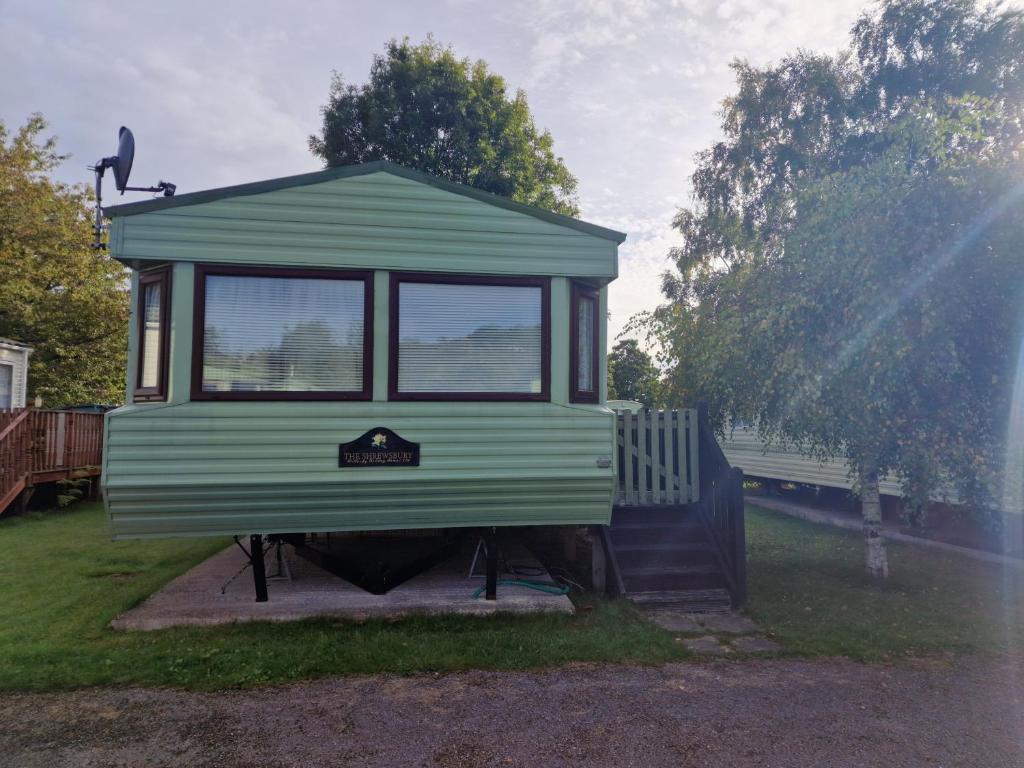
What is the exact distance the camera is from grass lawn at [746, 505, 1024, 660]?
198 inches

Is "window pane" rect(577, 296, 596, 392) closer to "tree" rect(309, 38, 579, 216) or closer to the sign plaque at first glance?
the sign plaque

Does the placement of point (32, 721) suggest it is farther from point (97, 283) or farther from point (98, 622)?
point (97, 283)

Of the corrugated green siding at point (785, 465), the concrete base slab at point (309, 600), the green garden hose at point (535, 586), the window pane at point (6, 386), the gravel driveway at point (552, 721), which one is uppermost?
the window pane at point (6, 386)

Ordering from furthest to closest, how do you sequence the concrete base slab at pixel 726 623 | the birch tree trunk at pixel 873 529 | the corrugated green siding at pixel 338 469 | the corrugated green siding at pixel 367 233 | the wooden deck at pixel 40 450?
the wooden deck at pixel 40 450, the birch tree trunk at pixel 873 529, the concrete base slab at pixel 726 623, the corrugated green siding at pixel 367 233, the corrugated green siding at pixel 338 469

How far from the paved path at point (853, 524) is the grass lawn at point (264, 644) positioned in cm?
557

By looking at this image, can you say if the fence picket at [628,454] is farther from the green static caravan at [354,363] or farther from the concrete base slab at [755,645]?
the concrete base slab at [755,645]

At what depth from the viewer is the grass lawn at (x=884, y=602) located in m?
5.02

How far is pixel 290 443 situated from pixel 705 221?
1450 centimetres

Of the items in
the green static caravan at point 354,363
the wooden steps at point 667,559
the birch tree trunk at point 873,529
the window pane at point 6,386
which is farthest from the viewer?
the window pane at point 6,386

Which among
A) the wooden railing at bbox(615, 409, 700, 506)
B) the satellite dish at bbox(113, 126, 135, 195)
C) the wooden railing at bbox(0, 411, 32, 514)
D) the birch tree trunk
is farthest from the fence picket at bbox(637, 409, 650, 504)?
the wooden railing at bbox(0, 411, 32, 514)

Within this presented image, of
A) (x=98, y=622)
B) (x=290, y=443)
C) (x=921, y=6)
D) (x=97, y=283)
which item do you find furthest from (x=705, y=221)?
(x=97, y=283)

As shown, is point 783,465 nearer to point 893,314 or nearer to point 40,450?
point 893,314

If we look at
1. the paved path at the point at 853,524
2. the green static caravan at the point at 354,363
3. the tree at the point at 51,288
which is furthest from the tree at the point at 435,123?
the green static caravan at the point at 354,363

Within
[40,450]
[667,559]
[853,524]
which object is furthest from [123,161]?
[853,524]
